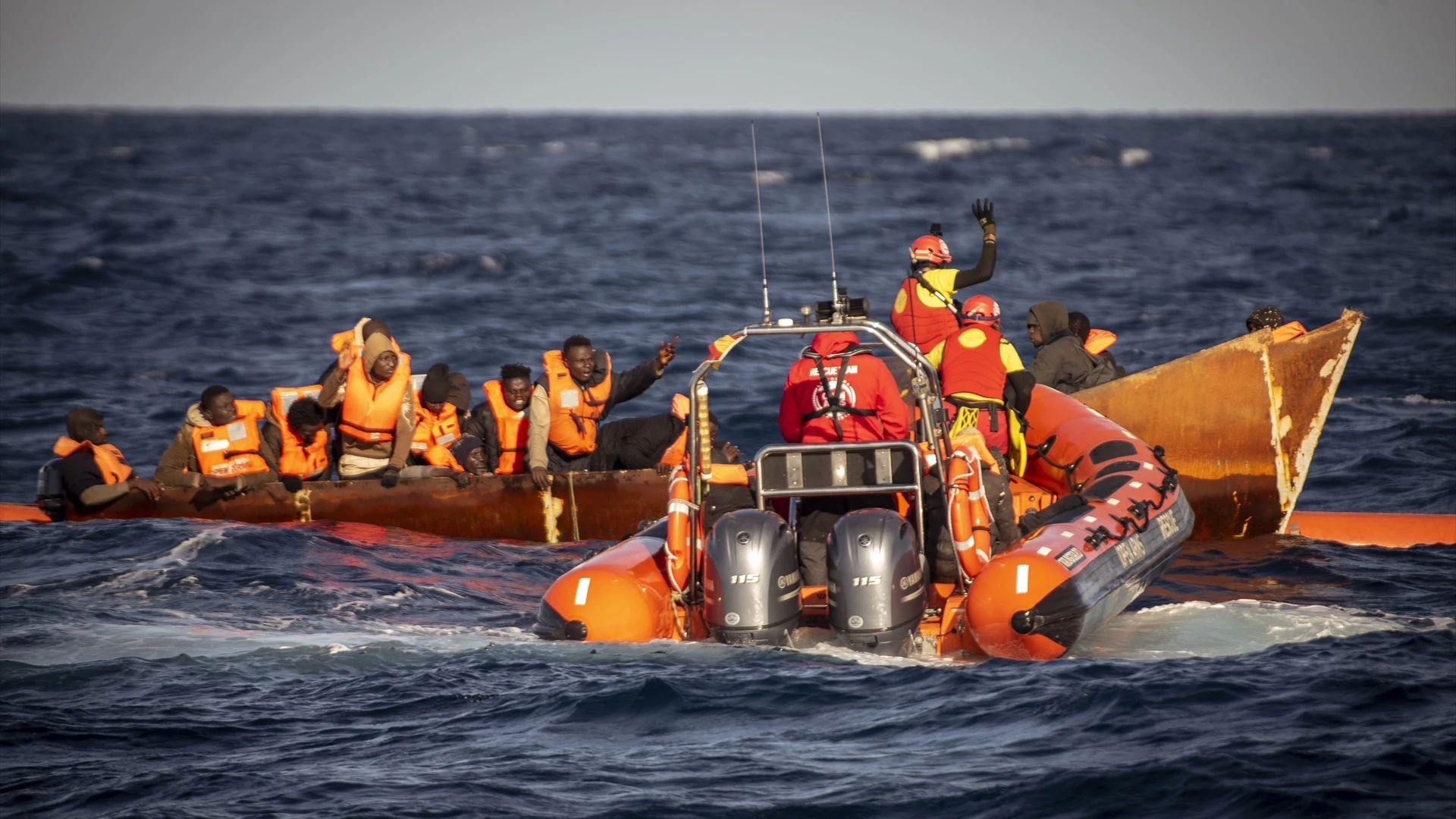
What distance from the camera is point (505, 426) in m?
10.8

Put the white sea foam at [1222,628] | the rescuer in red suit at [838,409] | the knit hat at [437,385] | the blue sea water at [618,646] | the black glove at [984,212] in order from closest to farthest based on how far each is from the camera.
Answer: the blue sea water at [618,646] → the white sea foam at [1222,628] → the rescuer in red suit at [838,409] → the black glove at [984,212] → the knit hat at [437,385]

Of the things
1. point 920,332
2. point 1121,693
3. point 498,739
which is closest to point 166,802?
point 498,739

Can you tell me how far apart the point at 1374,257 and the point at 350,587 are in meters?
22.6

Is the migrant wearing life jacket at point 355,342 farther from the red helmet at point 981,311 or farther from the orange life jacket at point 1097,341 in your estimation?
the orange life jacket at point 1097,341

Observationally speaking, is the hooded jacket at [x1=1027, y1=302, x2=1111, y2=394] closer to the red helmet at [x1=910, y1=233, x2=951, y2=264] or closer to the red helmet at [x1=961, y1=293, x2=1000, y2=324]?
the red helmet at [x1=910, y1=233, x2=951, y2=264]

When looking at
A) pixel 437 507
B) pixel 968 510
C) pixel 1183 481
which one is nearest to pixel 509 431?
pixel 437 507

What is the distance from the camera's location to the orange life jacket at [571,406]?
10.5 m

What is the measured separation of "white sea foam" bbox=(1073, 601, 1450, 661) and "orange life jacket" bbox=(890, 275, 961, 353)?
88.5 inches

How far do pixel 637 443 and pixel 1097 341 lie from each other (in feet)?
10.6

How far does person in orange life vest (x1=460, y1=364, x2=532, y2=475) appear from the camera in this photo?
35.1 feet

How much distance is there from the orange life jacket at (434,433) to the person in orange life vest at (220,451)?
991 mm

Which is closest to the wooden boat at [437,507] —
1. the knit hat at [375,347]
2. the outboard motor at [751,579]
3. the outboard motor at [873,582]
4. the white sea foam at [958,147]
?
the knit hat at [375,347]

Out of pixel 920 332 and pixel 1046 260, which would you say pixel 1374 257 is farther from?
pixel 920 332

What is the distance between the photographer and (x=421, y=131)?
96.8m
